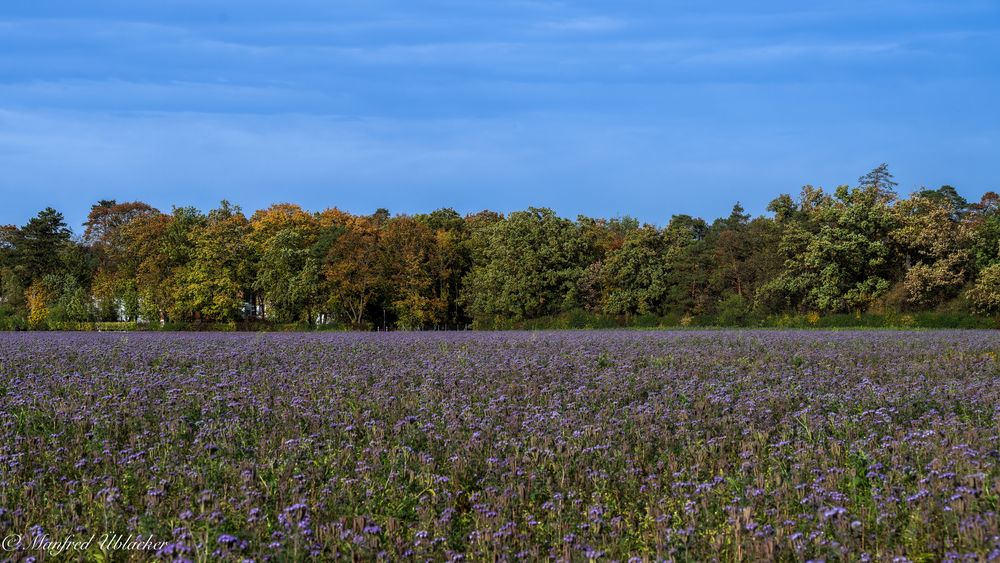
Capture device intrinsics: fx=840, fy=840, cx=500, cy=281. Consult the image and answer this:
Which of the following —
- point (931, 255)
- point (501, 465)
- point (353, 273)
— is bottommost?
point (501, 465)

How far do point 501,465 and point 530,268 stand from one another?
5089 cm

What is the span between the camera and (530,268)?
187ft

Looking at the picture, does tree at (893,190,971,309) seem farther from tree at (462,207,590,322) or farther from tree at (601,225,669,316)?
tree at (462,207,590,322)

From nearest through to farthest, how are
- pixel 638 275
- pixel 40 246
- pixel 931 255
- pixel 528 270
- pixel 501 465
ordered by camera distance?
pixel 501 465, pixel 931 255, pixel 638 275, pixel 528 270, pixel 40 246

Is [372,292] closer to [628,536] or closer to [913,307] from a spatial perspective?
[913,307]

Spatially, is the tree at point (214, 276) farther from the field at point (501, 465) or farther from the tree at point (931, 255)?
the field at point (501, 465)

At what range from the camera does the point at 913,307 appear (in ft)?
150

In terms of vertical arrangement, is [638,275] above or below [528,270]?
below

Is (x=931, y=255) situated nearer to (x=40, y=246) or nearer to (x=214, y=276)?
(x=214, y=276)

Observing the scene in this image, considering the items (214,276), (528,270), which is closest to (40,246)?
(214,276)

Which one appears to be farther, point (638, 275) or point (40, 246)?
point (40, 246)

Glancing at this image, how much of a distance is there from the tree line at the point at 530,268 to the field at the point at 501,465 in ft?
123

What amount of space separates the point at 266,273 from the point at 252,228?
12.8 meters

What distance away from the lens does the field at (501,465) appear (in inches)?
187
